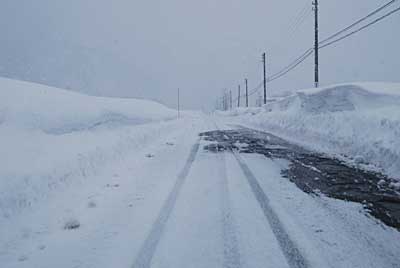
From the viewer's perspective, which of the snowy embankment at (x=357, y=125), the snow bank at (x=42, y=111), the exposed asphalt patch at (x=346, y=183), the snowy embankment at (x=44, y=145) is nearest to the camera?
the exposed asphalt patch at (x=346, y=183)

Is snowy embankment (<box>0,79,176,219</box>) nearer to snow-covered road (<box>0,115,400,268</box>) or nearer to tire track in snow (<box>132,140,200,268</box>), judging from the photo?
snow-covered road (<box>0,115,400,268</box>)

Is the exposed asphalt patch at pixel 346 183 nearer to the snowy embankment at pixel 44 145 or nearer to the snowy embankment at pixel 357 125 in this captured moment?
the snowy embankment at pixel 357 125

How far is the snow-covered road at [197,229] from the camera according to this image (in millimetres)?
3088

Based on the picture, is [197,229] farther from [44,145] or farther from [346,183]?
[44,145]

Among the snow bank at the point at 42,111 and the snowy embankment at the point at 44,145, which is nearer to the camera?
the snowy embankment at the point at 44,145

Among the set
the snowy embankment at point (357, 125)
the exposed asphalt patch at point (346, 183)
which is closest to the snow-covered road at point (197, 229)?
the exposed asphalt patch at point (346, 183)

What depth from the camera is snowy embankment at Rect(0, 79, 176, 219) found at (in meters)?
5.02

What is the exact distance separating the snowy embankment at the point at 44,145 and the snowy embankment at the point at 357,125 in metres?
6.91

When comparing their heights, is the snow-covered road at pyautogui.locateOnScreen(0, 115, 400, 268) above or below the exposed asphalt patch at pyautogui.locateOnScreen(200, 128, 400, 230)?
below

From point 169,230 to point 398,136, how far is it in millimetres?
6567

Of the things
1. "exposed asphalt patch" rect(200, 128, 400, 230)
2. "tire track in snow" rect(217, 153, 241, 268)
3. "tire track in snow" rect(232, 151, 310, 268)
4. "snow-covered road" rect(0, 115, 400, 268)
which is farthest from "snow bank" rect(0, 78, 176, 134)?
"exposed asphalt patch" rect(200, 128, 400, 230)

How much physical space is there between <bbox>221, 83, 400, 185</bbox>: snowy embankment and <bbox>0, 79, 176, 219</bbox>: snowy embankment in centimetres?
691

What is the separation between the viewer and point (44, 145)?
753cm

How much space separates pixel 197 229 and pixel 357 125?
27.1ft
